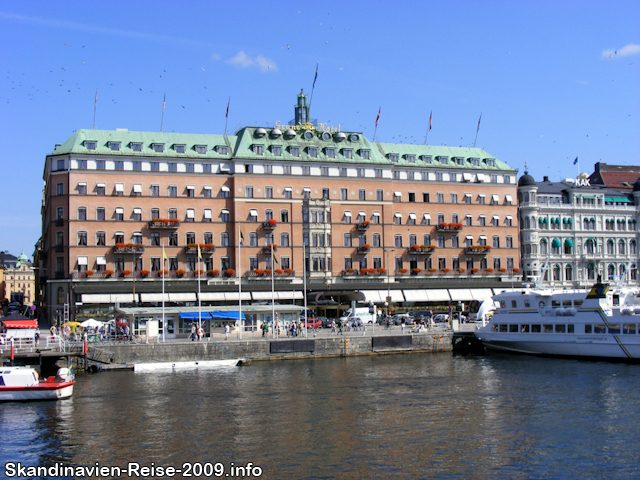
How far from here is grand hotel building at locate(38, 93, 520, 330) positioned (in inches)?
4286

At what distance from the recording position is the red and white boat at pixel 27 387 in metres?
53.4

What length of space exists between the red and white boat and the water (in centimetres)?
114

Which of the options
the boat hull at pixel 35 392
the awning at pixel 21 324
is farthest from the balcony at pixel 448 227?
the boat hull at pixel 35 392

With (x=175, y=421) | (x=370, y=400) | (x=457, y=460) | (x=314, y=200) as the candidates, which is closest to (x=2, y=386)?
(x=175, y=421)

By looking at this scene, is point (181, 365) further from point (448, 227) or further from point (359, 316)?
point (448, 227)

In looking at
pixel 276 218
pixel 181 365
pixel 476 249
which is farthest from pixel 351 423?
pixel 476 249

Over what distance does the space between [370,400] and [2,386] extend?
27.2 m

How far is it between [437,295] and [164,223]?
46212 mm

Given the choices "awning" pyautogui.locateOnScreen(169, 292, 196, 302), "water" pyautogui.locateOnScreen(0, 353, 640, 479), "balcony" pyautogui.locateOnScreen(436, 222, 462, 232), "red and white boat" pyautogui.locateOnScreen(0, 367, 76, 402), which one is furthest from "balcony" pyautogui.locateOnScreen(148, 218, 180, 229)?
"red and white boat" pyautogui.locateOnScreen(0, 367, 76, 402)

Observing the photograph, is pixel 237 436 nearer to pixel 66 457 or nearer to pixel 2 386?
pixel 66 457

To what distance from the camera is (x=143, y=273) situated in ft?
357

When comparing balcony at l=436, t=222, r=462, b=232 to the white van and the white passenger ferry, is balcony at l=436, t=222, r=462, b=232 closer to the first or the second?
the white van

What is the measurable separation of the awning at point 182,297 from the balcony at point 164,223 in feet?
34.8

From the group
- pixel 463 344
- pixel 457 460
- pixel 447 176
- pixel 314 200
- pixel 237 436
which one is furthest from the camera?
pixel 447 176
